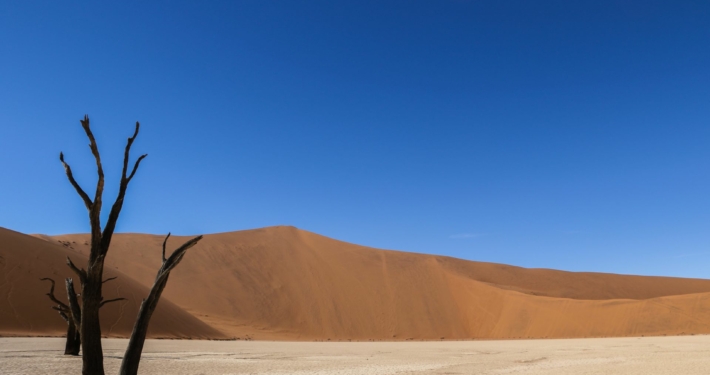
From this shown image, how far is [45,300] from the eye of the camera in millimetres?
26500

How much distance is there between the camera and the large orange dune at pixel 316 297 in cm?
3041

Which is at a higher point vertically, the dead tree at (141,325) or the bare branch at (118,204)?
the bare branch at (118,204)

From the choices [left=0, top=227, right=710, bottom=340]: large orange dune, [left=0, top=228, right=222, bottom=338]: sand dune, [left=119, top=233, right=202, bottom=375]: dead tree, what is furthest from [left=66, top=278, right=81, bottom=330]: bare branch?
[left=0, top=227, right=710, bottom=340]: large orange dune

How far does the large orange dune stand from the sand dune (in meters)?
0.09

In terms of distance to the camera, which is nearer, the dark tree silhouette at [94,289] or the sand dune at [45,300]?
the dark tree silhouette at [94,289]

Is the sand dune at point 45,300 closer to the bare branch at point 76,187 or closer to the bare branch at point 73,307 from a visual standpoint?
the bare branch at point 73,307

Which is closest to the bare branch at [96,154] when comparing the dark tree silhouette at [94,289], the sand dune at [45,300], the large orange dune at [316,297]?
the dark tree silhouette at [94,289]

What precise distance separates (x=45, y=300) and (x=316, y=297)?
2334 centimetres

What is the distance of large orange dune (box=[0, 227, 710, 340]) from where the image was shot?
30406 millimetres

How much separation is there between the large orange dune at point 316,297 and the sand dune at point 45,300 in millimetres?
86

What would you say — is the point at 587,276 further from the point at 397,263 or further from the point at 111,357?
the point at 111,357

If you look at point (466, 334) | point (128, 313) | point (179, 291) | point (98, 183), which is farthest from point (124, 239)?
point (98, 183)

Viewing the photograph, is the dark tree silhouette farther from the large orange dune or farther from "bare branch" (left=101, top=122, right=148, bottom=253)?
the large orange dune

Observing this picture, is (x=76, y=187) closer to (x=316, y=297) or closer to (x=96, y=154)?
(x=96, y=154)
